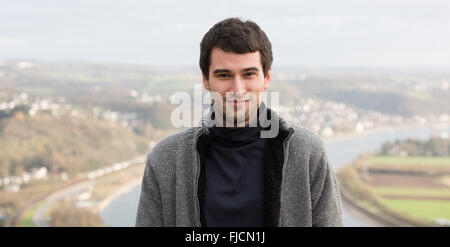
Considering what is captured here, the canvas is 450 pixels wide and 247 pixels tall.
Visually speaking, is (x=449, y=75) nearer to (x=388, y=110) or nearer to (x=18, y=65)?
(x=388, y=110)

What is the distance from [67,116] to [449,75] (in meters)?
71.2

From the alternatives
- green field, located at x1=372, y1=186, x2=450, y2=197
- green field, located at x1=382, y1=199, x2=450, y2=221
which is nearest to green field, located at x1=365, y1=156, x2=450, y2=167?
green field, located at x1=372, y1=186, x2=450, y2=197

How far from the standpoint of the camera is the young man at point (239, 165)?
2.09 m

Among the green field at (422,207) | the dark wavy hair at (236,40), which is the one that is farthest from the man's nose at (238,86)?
the green field at (422,207)

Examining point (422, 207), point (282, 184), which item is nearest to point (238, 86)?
point (282, 184)

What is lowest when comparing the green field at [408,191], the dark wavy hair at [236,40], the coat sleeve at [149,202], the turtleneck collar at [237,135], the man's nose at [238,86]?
the green field at [408,191]

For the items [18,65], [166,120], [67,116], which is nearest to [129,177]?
[166,120]

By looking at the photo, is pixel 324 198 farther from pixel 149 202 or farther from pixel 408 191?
pixel 408 191

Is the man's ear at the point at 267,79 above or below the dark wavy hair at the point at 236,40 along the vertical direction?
below

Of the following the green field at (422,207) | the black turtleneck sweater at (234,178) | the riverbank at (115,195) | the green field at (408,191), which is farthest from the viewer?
the riverbank at (115,195)

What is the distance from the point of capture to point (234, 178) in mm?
2090

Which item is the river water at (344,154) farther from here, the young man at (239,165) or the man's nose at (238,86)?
the man's nose at (238,86)

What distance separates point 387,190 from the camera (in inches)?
1863
